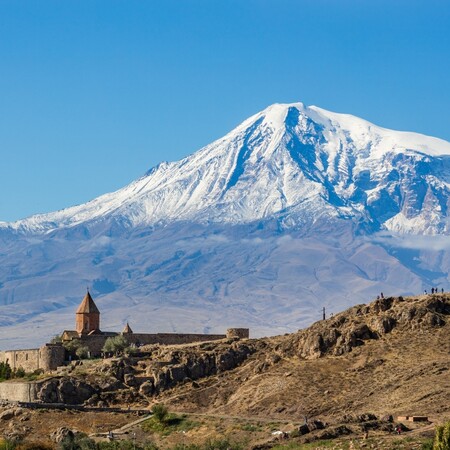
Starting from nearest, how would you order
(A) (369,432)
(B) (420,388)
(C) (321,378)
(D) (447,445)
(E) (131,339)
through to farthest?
(D) (447,445) → (A) (369,432) → (B) (420,388) → (C) (321,378) → (E) (131,339)

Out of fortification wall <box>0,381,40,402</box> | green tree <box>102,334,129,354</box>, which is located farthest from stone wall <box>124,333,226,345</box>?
fortification wall <box>0,381,40,402</box>

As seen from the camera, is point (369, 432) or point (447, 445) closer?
point (447, 445)

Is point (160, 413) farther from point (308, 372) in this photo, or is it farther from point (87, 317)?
point (87, 317)

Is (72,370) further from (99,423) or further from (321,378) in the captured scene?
(321,378)

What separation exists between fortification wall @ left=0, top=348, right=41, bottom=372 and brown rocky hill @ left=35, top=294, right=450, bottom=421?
238 inches

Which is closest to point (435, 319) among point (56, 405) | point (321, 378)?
point (321, 378)

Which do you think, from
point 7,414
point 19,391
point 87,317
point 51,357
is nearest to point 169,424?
point 7,414

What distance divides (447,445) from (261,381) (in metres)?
29.8

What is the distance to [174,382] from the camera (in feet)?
323

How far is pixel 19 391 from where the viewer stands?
9738 centimetres

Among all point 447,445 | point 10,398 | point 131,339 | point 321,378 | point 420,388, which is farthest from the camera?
point 131,339

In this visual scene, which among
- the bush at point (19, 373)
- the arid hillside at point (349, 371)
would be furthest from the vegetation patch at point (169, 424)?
the bush at point (19, 373)

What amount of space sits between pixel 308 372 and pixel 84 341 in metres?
25.0

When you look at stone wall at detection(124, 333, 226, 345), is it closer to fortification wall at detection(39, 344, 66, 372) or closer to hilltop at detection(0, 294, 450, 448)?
hilltop at detection(0, 294, 450, 448)
